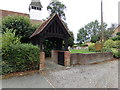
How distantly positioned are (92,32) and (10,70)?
162ft

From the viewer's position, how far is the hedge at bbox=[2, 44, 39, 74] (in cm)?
534

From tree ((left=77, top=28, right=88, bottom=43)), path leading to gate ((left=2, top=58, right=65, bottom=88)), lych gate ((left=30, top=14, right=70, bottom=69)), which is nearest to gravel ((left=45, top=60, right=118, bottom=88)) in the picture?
path leading to gate ((left=2, top=58, right=65, bottom=88))

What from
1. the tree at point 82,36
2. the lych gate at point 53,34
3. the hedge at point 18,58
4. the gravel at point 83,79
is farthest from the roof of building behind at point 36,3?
the tree at point 82,36

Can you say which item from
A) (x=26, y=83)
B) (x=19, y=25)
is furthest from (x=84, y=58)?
(x=19, y=25)

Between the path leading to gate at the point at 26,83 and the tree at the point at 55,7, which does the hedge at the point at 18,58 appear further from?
the tree at the point at 55,7

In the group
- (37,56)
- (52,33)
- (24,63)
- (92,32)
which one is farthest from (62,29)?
(92,32)

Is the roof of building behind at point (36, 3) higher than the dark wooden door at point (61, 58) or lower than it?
higher

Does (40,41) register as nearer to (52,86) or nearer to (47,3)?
(52,86)

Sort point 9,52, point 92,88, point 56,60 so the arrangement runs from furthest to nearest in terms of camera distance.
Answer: point 56,60, point 9,52, point 92,88

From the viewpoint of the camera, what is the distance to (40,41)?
678 centimetres

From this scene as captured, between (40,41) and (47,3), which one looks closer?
(40,41)

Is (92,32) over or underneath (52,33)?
over

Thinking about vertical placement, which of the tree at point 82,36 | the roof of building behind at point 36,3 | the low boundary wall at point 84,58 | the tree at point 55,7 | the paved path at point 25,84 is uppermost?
the roof of building behind at point 36,3

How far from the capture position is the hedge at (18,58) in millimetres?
5344
